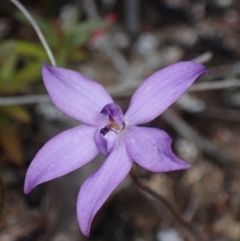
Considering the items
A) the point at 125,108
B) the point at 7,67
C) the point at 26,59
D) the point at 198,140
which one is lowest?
the point at 198,140

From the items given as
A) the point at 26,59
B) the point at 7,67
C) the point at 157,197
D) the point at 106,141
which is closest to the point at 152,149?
the point at 106,141

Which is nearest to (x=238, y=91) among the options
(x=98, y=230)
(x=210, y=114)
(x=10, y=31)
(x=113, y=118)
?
(x=210, y=114)

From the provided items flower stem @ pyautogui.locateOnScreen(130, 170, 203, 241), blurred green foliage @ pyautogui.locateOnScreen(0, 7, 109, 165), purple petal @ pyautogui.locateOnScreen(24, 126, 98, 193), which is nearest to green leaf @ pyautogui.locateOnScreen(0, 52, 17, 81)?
blurred green foliage @ pyautogui.locateOnScreen(0, 7, 109, 165)

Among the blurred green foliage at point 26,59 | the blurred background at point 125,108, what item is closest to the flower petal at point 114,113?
the blurred background at point 125,108

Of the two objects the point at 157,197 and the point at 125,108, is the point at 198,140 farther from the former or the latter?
the point at 157,197

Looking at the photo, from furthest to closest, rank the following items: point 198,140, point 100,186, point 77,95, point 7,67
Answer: point 198,140 < point 7,67 < point 77,95 < point 100,186

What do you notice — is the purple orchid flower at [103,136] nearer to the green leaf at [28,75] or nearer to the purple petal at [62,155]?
the purple petal at [62,155]

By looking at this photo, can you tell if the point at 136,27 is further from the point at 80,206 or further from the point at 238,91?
the point at 80,206

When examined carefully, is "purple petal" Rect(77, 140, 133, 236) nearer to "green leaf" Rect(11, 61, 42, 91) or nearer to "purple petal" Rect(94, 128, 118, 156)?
"purple petal" Rect(94, 128, 118, 156)
